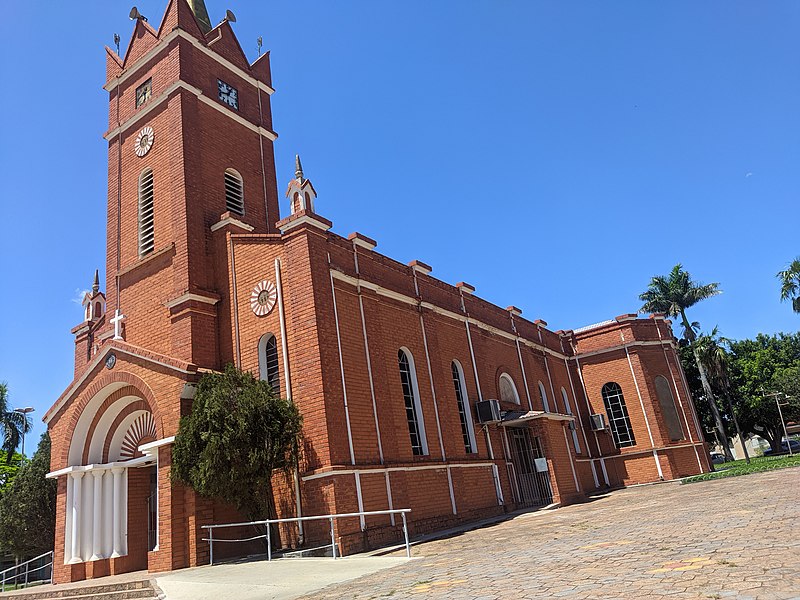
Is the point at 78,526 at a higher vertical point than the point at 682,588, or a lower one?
higher

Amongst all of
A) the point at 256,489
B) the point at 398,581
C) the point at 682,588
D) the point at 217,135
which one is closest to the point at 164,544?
the point at 256,489

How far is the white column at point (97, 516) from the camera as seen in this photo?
15.8 meters

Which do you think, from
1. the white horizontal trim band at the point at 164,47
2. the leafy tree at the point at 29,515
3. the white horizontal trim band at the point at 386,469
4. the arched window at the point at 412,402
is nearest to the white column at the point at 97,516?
the white horizontal trim band at the point at 386,469

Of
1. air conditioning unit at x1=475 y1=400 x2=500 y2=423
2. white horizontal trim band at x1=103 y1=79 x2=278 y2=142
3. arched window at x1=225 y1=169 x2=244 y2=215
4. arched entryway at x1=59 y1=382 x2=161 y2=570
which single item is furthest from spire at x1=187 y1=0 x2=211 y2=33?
air conditioning unit at x1=475 y1=400 x2=500 y2=423

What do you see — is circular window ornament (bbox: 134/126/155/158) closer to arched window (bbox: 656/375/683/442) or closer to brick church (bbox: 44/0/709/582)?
brick church (bbox: 44/0/709/582)

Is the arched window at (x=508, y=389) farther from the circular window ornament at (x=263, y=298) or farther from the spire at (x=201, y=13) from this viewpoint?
the spire at (x=201, y=13)

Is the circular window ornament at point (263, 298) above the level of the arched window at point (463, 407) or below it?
above

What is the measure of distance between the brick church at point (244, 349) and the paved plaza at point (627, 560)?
4116 mm

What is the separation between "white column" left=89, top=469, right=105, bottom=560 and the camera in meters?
15.8

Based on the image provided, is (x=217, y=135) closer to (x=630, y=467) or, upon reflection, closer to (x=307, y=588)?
(x=307, y=588)

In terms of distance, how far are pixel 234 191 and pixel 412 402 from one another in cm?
925

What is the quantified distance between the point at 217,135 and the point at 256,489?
12243 mm

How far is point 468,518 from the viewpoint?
18.3m

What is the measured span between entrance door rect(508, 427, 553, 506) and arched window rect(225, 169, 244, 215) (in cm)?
1266
